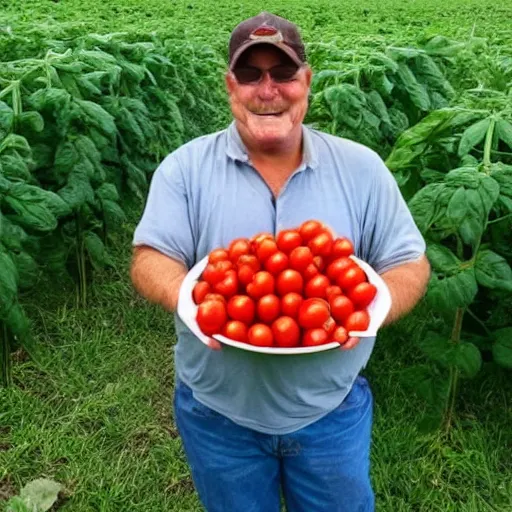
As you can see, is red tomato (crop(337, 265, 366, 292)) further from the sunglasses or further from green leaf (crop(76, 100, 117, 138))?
green leaf (crop(76, 100, 117, 138))

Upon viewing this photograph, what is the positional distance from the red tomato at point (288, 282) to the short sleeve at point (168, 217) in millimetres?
312

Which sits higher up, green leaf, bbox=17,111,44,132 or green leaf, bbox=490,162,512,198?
green leaf, bbox=490,162,512,198

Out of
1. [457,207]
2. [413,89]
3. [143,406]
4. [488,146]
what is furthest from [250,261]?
[413,89]

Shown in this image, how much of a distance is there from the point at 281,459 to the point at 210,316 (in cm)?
66

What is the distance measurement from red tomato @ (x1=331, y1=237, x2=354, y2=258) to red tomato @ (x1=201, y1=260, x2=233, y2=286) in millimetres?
248

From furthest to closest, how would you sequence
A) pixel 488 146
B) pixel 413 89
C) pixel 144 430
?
1. pixel 413 89
2. pixel 144 430
3. pixel 488 146

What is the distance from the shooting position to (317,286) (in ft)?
5.93

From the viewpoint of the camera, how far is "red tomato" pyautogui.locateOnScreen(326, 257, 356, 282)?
1.83 m

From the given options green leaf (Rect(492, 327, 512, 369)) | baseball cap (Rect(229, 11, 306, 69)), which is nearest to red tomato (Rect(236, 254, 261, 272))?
baseball cap (Rect(229, 11, 306, 69))

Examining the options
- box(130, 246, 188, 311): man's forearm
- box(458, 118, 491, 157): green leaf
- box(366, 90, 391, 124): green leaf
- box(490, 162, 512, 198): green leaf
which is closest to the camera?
box(130, 246, 188, 311): man's forearm

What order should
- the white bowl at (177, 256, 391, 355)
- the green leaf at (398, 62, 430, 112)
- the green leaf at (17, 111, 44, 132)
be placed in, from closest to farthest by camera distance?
1. the white bowl at (177, 256, 391, 355)
2. the green leaf at (17, 111, 44, 132)
3. the green leaf at (398, 62, 430, 112)

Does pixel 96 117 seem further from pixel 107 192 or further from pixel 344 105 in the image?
pixel 344 105

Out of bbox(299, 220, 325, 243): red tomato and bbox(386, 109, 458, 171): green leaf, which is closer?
bbox(299, 220, 325, 243): red tomato

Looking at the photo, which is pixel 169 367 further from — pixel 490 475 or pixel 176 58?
pixel 176 58
